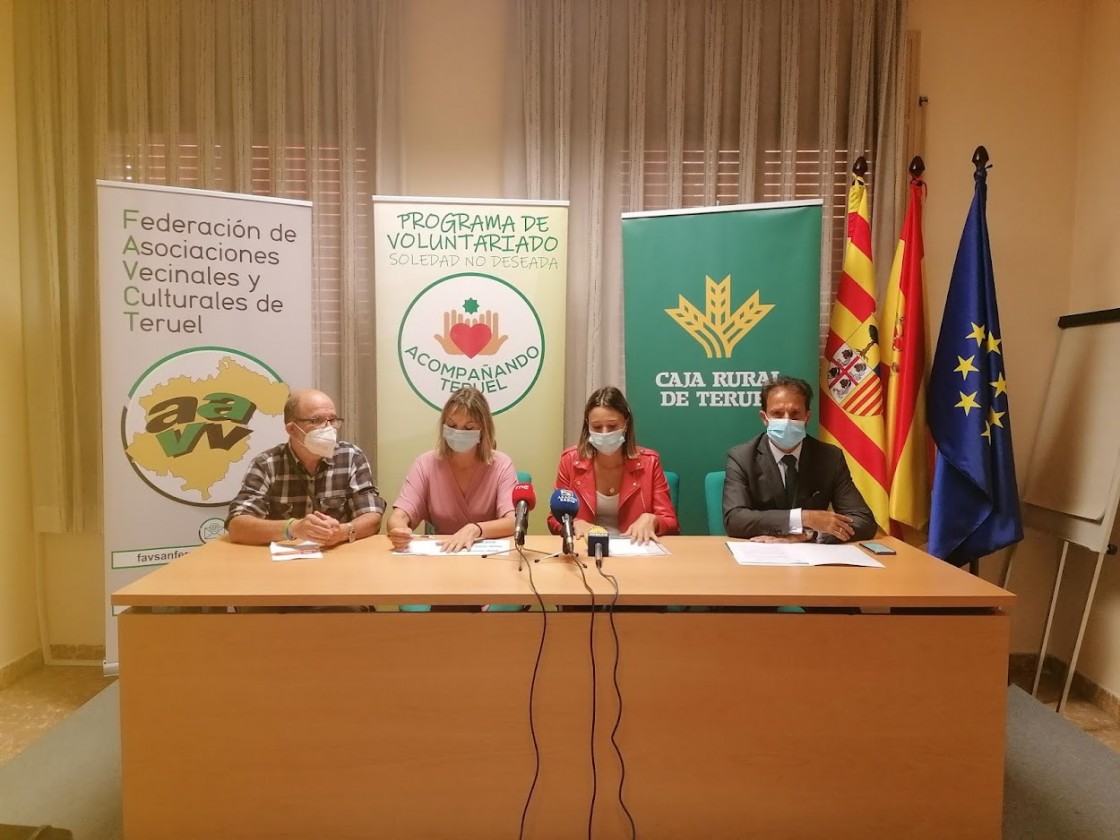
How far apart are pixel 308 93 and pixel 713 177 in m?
1.81

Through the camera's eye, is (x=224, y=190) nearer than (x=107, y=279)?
No

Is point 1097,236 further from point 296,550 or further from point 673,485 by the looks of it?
point 296,550

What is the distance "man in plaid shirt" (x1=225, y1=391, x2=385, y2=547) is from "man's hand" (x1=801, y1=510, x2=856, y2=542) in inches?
54.4

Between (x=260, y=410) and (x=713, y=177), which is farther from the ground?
(x=713, y=177)

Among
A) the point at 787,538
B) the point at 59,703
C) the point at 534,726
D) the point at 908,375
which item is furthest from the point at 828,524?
the point at 59,703

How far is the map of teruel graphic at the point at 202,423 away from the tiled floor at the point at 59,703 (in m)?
0.98

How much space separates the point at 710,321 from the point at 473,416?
3.70 ft

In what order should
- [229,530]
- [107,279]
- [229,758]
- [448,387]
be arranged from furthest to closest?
[448,387]
[107,279]
[229,530]
[229,758]

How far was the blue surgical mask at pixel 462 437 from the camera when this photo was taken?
2254 millimetres

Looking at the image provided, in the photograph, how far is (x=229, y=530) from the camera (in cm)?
207

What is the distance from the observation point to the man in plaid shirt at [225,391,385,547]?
6.98 ft

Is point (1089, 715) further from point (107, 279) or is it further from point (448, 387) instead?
point (107, 279)

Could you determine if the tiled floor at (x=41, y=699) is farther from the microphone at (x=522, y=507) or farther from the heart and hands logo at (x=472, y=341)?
the microphone at (x=522, y=507)

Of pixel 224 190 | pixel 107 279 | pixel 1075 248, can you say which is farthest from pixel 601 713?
pixel 1075 248
